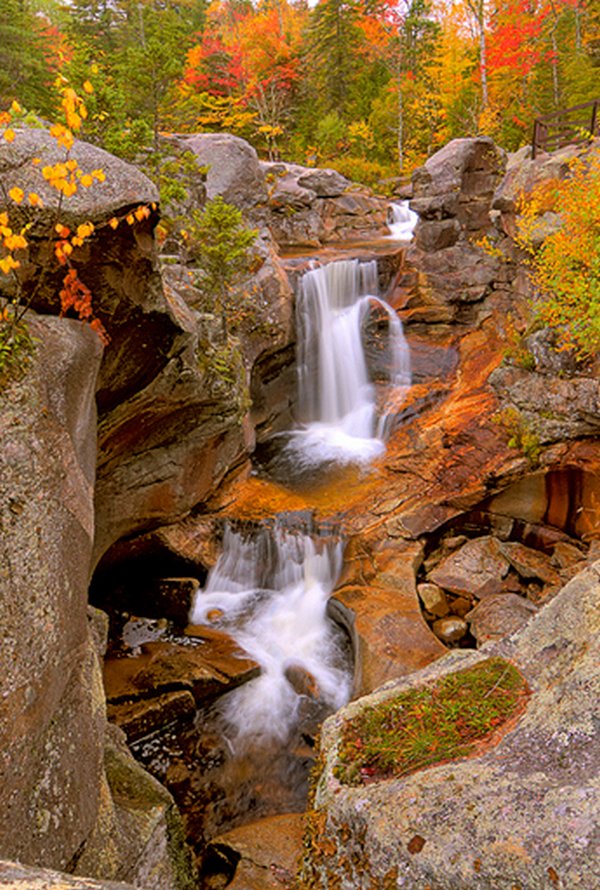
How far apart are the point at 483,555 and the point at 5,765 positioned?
10572 mm

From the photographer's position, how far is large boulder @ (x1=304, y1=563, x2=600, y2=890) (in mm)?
2904

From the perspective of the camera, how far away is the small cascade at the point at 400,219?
2592cm

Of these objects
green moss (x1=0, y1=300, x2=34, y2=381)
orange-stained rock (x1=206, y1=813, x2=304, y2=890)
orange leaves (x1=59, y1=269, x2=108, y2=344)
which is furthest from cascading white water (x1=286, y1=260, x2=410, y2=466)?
green moss (x1=0, y1=300, x2=34, y2=381)

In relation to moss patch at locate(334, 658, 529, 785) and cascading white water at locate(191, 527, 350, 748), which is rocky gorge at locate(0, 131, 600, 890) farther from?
cascading white water at locate(191, 527, 350, 748)

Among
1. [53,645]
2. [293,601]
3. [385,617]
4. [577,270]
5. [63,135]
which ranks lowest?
[293,601]

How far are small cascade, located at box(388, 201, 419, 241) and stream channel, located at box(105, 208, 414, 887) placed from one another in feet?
24.4

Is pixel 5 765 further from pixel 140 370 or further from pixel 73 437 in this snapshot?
pixel 140 370

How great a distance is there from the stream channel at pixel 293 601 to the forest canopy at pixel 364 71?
14360 mm

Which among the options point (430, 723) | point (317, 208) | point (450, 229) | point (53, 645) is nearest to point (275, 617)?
point (430, 723)

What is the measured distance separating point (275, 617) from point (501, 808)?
873 cm

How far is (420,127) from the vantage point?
32125mm

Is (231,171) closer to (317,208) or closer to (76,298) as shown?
(317,208)

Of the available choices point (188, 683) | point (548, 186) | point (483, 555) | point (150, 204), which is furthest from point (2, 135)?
point (548, 186)

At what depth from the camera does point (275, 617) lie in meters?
11.6
